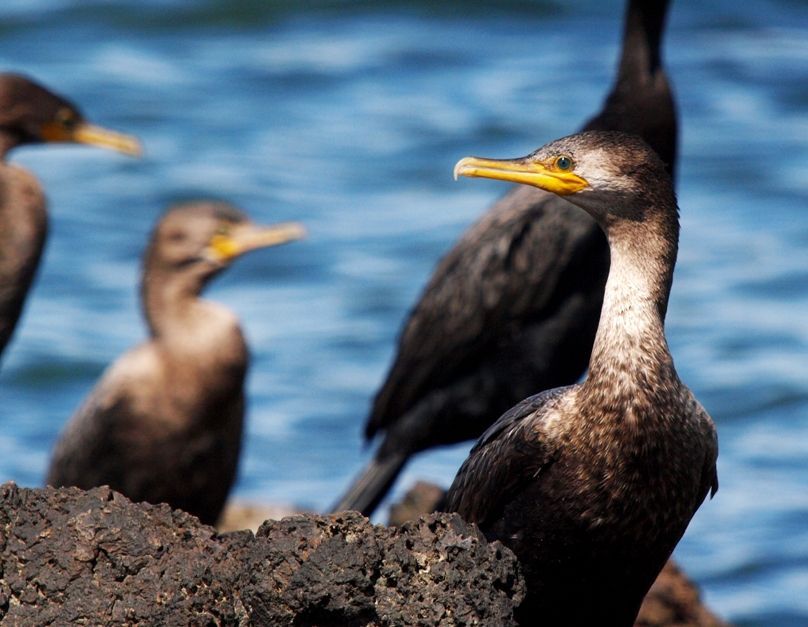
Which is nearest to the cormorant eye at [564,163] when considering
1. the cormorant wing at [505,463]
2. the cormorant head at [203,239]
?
the cormorant wing at [505,463]

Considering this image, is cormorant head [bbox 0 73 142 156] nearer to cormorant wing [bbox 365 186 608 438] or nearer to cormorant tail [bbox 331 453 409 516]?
cormorant wing [bbox 365 186 608 438]

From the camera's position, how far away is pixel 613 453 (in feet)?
13.9

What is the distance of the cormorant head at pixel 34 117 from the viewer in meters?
7.62

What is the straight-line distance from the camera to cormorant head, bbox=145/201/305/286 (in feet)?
26.2

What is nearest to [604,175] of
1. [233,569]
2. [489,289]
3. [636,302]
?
[636,302]

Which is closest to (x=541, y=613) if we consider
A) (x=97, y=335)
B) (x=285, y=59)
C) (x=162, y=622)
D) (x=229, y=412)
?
(x=162, y=622)

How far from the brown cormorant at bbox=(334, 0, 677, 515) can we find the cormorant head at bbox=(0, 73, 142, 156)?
183 cm

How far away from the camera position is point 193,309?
7922 millimetres

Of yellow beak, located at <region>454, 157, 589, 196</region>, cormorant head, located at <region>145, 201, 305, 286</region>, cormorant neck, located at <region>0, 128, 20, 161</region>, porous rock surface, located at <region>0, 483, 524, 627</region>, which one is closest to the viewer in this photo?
porous rock surface, located at <region>0, 483, 524, 627</region>

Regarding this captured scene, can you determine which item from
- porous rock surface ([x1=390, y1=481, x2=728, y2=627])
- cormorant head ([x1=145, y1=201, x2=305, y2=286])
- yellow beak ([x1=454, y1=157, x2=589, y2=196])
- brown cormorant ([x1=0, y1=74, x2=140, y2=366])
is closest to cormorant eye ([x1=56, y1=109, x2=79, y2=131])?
brown cormorant ([x1=0, y1=74, x2=140, y2=366])

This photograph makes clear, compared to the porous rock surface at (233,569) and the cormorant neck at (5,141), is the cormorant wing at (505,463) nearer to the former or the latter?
the porous rock surface at (233,569)

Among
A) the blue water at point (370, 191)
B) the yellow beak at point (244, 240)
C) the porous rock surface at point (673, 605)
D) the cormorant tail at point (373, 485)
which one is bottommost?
the blue water at point (370, 191)

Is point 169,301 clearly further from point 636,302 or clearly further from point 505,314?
point 636,302

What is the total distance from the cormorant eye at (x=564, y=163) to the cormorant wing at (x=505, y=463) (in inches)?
22.7
